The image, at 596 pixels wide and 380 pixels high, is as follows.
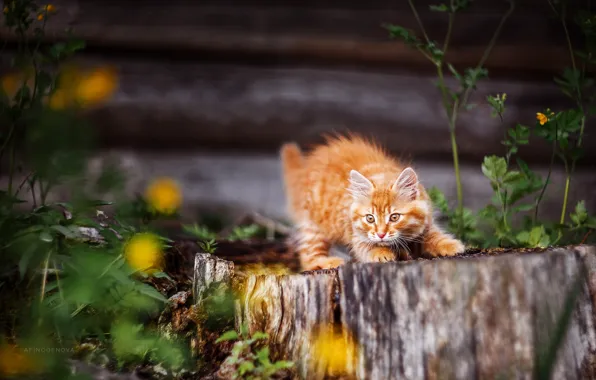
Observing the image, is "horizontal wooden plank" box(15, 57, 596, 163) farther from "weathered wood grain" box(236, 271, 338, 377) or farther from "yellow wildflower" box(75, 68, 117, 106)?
"weathered wood grain" box(236, 271, 338, 377)

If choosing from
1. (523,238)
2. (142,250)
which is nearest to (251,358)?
(142,250)

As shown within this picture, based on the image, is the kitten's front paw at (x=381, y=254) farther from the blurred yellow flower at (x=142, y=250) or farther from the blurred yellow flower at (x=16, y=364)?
the blurred yellow flower at (x=16, y=364)

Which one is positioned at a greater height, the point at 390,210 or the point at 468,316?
the point at 390,210

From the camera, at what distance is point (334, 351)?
1847 millimetres

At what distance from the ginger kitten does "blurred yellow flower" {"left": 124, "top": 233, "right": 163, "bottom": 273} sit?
623 mm

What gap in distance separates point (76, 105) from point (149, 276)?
2.20 feet

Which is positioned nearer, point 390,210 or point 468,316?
point 468,316

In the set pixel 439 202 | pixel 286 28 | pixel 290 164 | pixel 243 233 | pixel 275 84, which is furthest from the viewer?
pixel 275 84

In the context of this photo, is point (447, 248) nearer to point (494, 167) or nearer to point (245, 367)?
point (494, 167)

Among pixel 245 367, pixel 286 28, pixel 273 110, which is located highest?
pixel 286 28

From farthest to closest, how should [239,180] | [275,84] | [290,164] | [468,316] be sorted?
[239,180]
[275,84]
[290,164]
[468,316]

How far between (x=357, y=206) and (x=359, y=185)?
0.27 feet

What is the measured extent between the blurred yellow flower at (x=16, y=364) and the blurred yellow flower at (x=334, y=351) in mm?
778

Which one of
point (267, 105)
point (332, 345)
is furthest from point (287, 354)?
point (267, 105)
